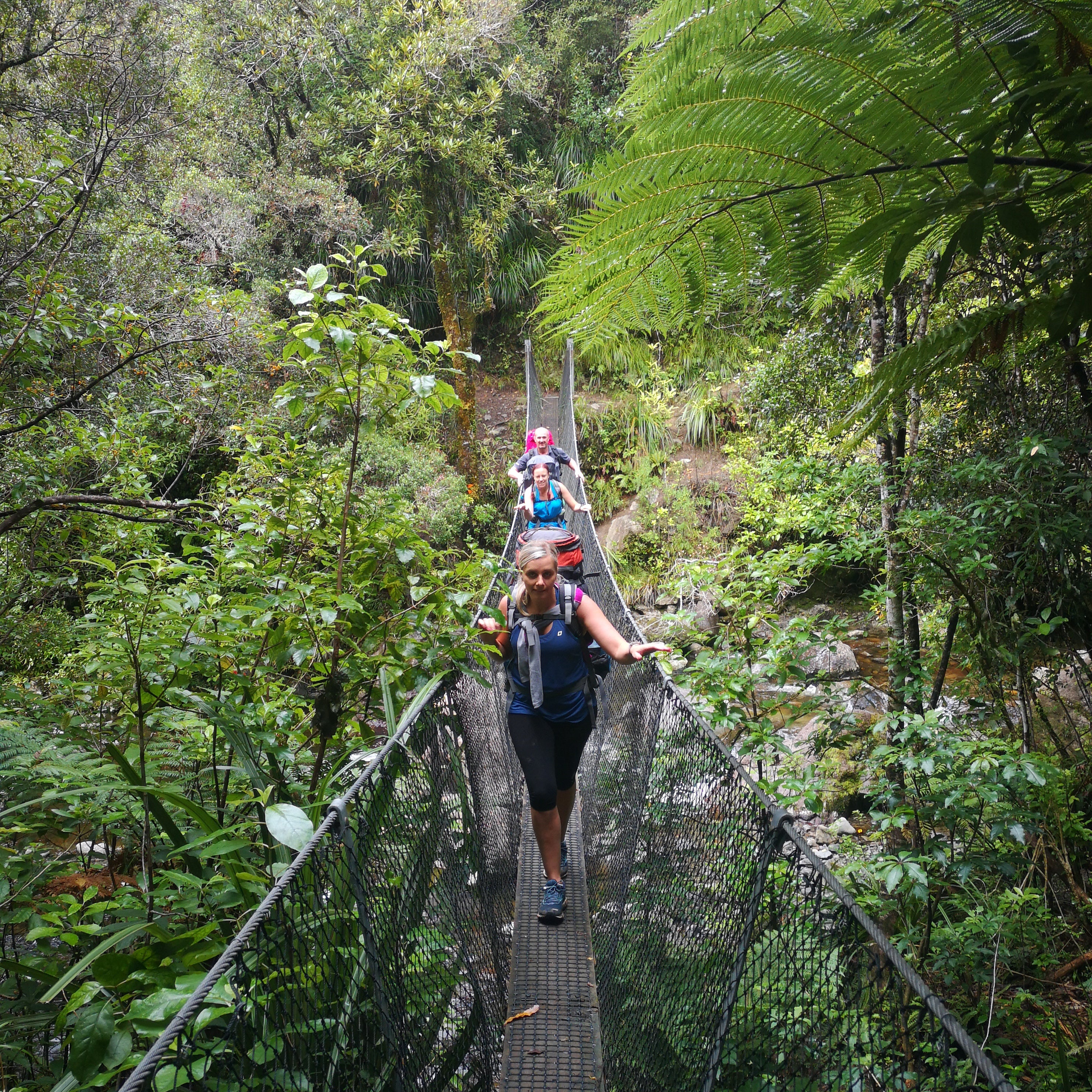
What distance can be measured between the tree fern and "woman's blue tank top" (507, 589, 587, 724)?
1.16 m

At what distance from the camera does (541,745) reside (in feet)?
6.50

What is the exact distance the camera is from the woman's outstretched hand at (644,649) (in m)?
1.87

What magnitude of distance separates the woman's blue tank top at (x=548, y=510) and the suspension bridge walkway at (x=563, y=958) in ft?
6.12

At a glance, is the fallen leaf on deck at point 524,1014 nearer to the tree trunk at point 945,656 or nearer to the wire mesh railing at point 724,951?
the wire mesh railing at point 724,951

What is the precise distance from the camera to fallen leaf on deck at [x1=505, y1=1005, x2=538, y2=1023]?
5.91ft

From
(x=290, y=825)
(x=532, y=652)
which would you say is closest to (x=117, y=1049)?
(x=290, y=825)

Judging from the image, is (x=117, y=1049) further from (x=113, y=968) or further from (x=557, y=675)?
(x=557, y=675)

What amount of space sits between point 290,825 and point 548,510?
316cm

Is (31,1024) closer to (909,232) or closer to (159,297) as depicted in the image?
(909,232)

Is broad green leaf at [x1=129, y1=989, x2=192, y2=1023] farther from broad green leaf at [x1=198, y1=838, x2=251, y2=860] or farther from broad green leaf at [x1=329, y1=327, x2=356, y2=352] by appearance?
broad green leaf at [x1=329, y1=327, x2=356, y2=352]

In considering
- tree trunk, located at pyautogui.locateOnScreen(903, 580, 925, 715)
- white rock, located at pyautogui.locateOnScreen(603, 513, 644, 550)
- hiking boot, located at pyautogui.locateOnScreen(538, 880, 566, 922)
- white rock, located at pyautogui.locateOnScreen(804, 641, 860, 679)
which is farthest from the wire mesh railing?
white rock, located at pyautogui.locateOnScreen(603, 513, 644, 550)

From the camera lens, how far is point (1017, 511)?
6.72 feet

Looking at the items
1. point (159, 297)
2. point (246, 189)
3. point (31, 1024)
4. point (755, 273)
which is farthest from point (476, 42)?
point (31, 1024)

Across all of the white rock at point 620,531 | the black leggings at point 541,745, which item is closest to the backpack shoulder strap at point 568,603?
the black leggings at point 541,745
